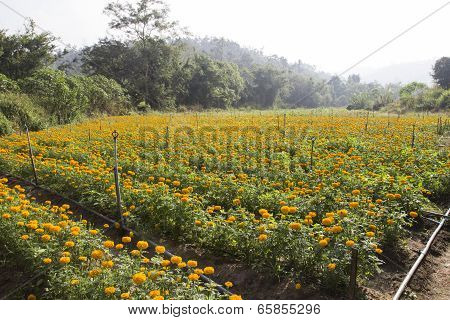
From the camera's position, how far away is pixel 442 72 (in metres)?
→ 43.2

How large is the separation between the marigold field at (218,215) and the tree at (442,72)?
42448 millimetres

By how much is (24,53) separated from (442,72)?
48.4 meters

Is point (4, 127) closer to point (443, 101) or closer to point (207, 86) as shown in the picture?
point (207, 86)

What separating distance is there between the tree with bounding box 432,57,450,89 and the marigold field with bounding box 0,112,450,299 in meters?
42.4

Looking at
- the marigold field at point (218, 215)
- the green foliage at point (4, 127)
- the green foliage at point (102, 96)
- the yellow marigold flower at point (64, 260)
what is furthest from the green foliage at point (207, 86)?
the yellow marigold flower at point (64, 260)

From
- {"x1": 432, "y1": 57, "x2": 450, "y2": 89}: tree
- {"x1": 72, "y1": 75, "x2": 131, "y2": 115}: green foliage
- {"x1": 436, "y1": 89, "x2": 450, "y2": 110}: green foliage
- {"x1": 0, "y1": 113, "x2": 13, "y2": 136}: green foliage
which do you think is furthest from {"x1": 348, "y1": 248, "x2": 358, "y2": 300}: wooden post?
{"x1": 432, "y1": 57, "x2": 450, "y2": 89}: tree

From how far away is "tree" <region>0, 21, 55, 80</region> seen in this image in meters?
25.2

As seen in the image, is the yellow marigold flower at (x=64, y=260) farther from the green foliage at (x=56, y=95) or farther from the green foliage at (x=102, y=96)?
the green foliage at (x=102, y=96)

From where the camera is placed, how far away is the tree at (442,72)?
42.6 m

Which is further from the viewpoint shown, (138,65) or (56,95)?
(138,65)

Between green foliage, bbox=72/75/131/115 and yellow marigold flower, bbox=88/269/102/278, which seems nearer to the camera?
yellow marigold flower, bbox=88/269/102/278

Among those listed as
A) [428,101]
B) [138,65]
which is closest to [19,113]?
[138,65]

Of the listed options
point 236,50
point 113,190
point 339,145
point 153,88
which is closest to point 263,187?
point 113,190

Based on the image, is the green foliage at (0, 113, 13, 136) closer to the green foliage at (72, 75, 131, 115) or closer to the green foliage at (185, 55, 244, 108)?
the green foliage at (72, 75, 131, 115)
